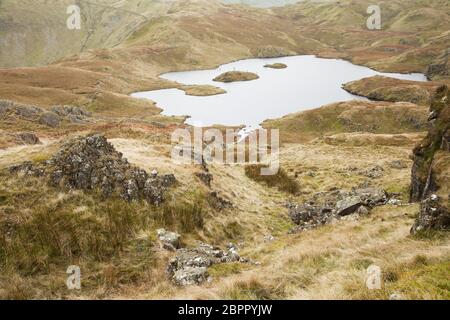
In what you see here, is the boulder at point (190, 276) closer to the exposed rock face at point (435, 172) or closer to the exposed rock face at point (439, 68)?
the exposed rock face at point (435, 172)

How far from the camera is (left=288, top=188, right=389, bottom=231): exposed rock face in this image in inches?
1034

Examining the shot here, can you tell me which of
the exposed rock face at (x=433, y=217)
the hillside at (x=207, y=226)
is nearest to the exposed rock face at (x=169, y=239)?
the hillside at (x=207, y=226)

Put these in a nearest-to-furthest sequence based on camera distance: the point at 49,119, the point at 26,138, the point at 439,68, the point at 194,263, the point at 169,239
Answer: the point at 194,263, the point at 169,239, the point at 26,138, the point at 49,119, the point at 439,68

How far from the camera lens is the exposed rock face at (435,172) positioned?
16812 millimetres

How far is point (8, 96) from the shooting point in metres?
98.6

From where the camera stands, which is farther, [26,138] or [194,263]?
[26,138]

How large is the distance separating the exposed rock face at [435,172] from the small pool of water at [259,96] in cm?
7839

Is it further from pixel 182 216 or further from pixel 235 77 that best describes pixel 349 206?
pixel 235 77

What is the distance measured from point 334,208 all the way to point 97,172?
628 inches

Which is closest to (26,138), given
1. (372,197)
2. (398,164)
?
(372,197)

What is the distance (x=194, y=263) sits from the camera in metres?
17.1

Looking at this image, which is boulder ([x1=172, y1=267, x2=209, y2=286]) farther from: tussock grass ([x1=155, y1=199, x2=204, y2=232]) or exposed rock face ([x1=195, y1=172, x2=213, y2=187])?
exposed rock face ([x1=195, y1=172, x2=213, y2=187])
